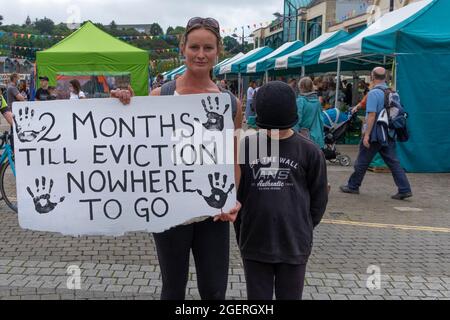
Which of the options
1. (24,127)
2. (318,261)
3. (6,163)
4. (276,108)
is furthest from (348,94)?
(24,127)

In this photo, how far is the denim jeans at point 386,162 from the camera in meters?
7.61

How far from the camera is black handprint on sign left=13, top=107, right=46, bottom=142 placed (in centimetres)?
263

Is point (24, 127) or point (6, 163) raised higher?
point (24, 127)

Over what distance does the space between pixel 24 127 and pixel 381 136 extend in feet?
19.8

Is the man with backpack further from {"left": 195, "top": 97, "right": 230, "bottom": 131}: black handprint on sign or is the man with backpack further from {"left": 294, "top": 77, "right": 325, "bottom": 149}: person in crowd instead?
{"left": 195, "top": 97, "right": 230, "bottom": 131}: black handprint on sign

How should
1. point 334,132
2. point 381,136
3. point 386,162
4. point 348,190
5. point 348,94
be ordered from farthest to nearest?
1. point 348,94
2. point 334,132
3. point 348,190
4. point 386,162
5. point 381,136

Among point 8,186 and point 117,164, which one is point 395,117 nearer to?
point 8,186

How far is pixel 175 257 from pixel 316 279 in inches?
80.7

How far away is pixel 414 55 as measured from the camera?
950 centimetres

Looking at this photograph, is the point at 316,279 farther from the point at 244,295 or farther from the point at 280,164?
the point at 280,164

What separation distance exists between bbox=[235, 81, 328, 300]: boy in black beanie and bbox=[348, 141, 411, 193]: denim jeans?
17.3 feet

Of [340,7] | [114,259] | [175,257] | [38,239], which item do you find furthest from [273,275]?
[340,7]

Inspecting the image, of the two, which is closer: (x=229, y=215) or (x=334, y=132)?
(x=229, y=215)

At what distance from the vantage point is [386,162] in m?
7.78
